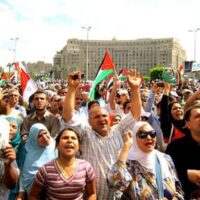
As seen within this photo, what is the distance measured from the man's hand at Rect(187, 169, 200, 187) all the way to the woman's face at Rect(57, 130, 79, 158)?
0.97m

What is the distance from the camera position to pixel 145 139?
3.12 meters

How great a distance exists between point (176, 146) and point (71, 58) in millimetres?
131770

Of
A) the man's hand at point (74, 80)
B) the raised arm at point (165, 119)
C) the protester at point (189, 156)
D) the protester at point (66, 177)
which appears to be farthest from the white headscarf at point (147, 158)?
the raised arm at point (165, 119)

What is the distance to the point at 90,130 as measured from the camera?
360 centimetres

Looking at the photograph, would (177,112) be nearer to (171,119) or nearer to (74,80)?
(171,119)

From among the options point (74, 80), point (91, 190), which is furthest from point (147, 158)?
point (74, 80)

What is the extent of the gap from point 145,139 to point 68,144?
0.65 m

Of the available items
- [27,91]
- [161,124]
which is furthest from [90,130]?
[27,91]

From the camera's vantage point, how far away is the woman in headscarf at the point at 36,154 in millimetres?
3814

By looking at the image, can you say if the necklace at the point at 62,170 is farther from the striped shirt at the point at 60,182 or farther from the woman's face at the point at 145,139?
the woman's face at the point at 145,139

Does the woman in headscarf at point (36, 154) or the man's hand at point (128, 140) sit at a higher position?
the man's hand at point (128, 140)

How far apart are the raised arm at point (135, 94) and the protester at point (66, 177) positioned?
0.81 m

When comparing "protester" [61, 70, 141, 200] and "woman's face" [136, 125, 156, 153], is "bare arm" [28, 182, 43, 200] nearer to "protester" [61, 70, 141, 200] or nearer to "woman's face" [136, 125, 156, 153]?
"protester" [61, 70, 141, 200]

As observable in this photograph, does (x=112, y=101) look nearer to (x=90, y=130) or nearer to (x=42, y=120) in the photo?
(x=42, y=120)
